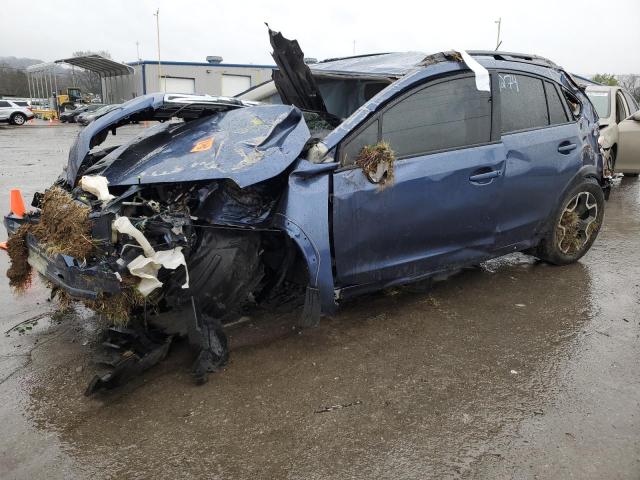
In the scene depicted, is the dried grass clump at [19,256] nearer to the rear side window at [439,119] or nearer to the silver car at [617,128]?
the rear side window at [439,119]

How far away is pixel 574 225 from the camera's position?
15.5 ft

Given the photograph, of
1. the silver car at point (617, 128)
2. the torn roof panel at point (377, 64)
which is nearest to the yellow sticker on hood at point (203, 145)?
the torn roof panel at point (377, 64)

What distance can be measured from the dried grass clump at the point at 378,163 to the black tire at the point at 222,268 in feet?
2.63

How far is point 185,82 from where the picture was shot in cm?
3666

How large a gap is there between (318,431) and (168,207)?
153cm

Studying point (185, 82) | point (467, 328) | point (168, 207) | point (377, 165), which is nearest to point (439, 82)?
point (377, 165)

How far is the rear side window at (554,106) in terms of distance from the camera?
4.41 metres

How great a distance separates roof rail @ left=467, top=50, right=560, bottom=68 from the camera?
413 centimetres

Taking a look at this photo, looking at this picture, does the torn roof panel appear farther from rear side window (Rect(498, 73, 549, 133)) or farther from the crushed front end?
the crushed front end

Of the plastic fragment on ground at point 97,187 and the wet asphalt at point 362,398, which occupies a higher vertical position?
the plastic fragment on ground at point 97,187

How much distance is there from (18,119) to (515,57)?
33.1m

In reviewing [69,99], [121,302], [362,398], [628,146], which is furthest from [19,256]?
[69,99]

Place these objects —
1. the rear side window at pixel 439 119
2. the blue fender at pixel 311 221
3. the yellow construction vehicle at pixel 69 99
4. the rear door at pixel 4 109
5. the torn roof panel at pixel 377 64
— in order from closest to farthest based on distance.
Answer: the blue fender at pixel 311 221
the rear side window at pixel 439 119
the torn roof panel at pixel 377 64
the rear door at pixel 4 109
the yellow construction vehicle at pixel 69 99

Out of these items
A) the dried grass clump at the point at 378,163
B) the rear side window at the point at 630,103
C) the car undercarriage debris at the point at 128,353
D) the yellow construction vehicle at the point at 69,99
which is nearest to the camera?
the car undercarriage debris at the point at 128,353
